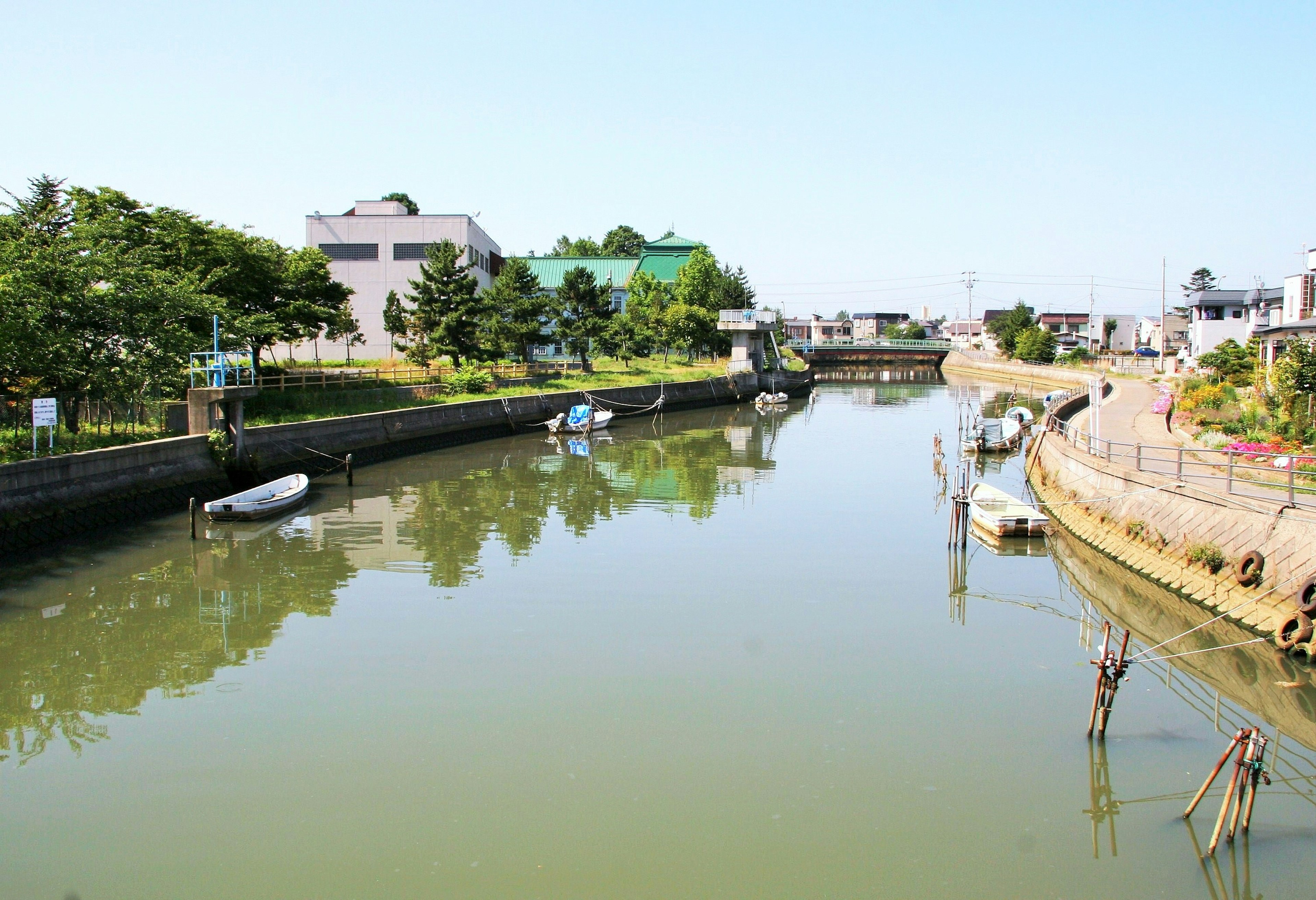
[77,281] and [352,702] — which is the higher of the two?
[77,281]

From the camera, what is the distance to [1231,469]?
704 inches

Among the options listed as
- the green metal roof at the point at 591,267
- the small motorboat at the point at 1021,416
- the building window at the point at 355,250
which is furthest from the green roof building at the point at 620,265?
the small motorboat at the point at 1021,416

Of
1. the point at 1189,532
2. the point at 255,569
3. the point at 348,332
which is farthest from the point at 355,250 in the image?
the point at 1189,532

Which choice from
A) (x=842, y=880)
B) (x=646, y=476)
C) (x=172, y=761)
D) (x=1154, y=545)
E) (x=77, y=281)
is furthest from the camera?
(x=646, y=476)

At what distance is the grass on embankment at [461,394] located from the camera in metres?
36.7

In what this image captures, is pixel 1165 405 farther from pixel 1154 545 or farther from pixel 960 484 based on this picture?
pixel 1154 545

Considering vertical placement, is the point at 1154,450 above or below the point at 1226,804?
above

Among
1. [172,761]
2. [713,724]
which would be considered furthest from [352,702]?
[713,724]

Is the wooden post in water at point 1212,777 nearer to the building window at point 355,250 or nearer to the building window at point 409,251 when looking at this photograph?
the building window at point 409,251

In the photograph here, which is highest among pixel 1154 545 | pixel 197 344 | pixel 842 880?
pixel 197 344

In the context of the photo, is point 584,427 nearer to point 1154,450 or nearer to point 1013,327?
point 1154,450

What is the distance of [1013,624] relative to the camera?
1753cm

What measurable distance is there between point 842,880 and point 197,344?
27058 millimetres

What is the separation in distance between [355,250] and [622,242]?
66412 millimetres
